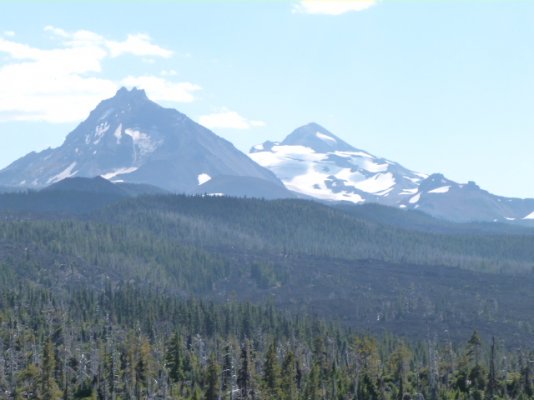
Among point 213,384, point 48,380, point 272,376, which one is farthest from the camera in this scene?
point 272,376

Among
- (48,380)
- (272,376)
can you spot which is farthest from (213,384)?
(48,380)

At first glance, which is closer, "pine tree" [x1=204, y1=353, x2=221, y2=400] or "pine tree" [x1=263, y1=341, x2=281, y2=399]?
"pine tree" [x1=204, y1=353, x2=221, y2=400]

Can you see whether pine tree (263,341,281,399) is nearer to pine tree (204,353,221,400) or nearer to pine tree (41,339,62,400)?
pine tree (204,353,221,400)

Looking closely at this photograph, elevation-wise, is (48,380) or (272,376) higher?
(272,376)

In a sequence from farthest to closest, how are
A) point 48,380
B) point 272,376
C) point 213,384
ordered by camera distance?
point 272,376
point 213,384
point 48,380

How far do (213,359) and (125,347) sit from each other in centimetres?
2071

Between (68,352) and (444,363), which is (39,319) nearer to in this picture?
(68,352)

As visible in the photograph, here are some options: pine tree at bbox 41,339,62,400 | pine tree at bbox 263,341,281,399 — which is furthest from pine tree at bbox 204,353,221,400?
pine tree at bbox 41,339,62,400

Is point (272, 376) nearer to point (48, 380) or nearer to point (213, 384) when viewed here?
point (213, 384)

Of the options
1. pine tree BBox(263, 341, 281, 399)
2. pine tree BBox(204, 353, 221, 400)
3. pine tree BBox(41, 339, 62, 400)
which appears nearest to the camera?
pine tree BBox(41, 339, 62, 400)

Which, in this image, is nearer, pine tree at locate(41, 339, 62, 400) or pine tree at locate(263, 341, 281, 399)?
pine tree at locate(41, 339, 62, 400)

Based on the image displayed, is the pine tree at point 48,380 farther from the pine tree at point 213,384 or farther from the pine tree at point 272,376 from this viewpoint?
the pine tree at point 272,376

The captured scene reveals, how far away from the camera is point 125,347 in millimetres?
150875

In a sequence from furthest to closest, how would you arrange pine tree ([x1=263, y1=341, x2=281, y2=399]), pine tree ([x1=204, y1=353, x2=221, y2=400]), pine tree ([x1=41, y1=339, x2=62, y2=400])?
pine tree ([x1=263, y1=341, x2=281, y2=399]) < pine tree ([x1=204, y1=353, x2=221, y2=400]) < pine tree ([x1=41, y1=339, x2=62, y2=400])
